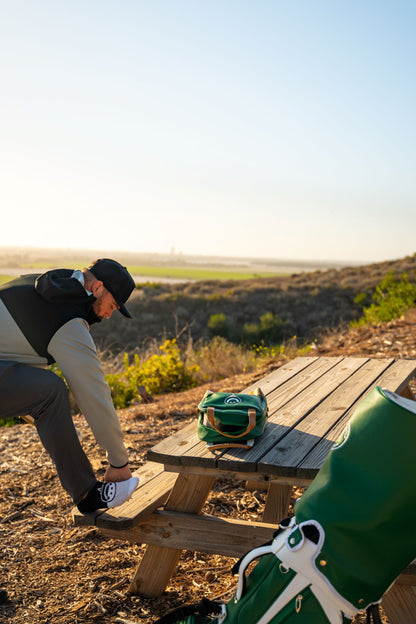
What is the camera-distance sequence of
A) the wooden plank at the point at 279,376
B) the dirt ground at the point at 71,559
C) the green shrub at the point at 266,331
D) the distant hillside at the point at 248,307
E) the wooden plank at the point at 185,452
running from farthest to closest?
1. the distant hillside at the point at 248,307
2. the green shrub at the point at 266,331
3. the wooden plank at the point at 279,376
4. the dirt ground at the point at 71,559
5. the wooden plank at the point at 185,452

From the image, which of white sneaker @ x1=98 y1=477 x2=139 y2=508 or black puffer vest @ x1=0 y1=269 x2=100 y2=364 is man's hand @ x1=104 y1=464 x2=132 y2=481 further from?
black puffer vest @ x1=0 y1=269 x2=100 y2=364

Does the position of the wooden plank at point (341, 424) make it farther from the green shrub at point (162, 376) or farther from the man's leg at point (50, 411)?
the green shrub at point (162, 376)

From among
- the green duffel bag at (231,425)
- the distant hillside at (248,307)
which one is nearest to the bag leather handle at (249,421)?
the green duffel bag at (231,425)

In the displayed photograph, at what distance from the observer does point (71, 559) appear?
3320 mm

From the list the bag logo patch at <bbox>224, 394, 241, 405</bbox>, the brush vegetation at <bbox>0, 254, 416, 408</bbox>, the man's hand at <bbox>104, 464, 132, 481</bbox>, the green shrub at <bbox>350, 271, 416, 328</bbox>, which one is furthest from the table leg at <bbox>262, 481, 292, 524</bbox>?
the brush vegetation at <bbox>0, 254, 416, 408</bbox>

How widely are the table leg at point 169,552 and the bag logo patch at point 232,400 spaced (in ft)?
1.16

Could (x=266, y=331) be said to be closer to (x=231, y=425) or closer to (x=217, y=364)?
(x=217, y=364)

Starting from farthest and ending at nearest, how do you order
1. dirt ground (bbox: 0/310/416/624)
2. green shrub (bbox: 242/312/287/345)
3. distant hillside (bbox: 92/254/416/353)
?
distant hillside (bbox: 92/254/416/353), green shrub (bbox: 242/312/287/345), dirt ground (bbox: 0/310/416/624)

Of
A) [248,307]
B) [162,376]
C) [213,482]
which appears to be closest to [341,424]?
[213,482]

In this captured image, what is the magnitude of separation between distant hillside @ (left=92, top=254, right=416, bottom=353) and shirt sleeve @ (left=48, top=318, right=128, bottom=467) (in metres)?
22.7

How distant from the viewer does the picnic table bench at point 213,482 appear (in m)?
2.40

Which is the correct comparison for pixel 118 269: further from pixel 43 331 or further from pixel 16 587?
Result: pixel 16 587

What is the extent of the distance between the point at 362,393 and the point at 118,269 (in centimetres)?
160

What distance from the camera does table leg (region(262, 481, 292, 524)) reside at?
343 centimetres
